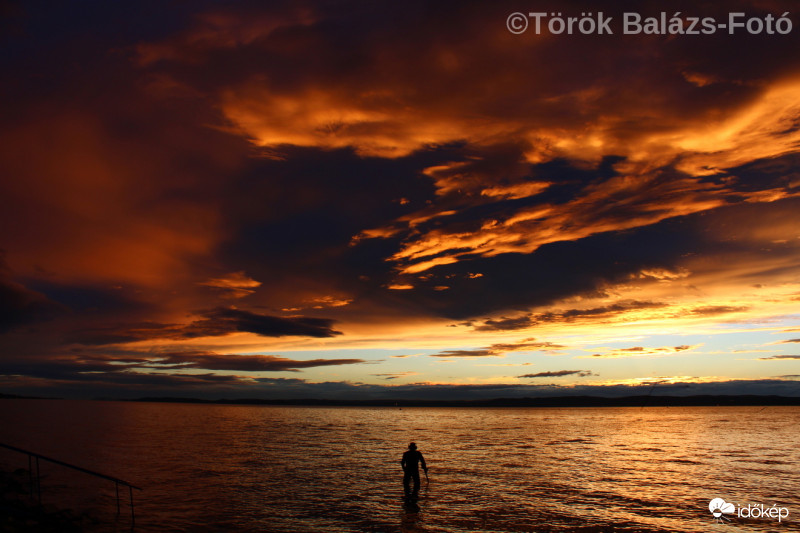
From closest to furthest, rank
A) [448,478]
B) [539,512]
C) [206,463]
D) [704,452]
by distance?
[539,512], [448,478], [206,463], [704,452]

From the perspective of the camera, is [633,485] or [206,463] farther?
[206,463]

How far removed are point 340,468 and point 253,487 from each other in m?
9.70

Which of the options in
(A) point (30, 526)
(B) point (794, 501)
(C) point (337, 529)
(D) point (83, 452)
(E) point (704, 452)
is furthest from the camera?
(E) point (704, 452)

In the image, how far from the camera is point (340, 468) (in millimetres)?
40938

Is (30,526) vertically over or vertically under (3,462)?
over

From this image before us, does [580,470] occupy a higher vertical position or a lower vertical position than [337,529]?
lower

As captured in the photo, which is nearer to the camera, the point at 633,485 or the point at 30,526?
the point at 30,526

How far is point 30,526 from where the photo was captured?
19578 millimetres

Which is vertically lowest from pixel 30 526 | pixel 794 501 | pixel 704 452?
pixel 704 452

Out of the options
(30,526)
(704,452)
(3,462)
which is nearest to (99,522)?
(30,526)

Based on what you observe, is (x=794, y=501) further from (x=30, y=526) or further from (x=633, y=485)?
(x=30, y=526)

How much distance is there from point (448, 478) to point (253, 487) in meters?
13.2

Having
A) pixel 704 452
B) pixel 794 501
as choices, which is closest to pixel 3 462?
pixel 794 501

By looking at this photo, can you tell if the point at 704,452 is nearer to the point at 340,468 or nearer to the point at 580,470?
the point at 580,470
